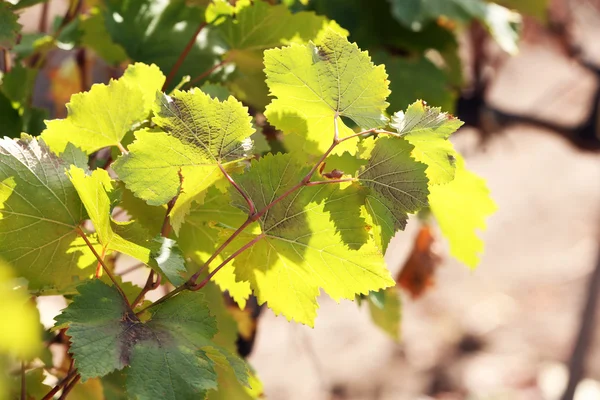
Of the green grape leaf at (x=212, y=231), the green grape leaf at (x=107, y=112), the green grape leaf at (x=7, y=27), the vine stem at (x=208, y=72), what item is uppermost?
the green grape leaf at (x=7, y=27)

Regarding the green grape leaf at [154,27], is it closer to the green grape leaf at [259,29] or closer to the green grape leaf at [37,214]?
the green grape leaf at [259,29]

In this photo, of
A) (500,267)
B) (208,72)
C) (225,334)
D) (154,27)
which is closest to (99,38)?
(154,27)

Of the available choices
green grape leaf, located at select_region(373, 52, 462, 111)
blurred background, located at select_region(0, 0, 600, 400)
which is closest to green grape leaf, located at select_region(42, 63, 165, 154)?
green grape leaf, located at select_region(373, 52, 462, 111)

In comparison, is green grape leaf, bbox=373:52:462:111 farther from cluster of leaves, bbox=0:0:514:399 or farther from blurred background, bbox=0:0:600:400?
cluster of leaves, bbox=0:0:514:399

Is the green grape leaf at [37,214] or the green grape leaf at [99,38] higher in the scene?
the green grape leaf at [37,214]

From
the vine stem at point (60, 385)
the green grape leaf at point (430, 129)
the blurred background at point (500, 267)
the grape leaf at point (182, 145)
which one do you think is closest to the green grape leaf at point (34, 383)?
the vine stem at point (60, 385)

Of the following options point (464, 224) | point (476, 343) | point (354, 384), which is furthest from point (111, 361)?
point (476, 343)

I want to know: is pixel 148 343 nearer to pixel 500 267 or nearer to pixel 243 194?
pixel 243 194
